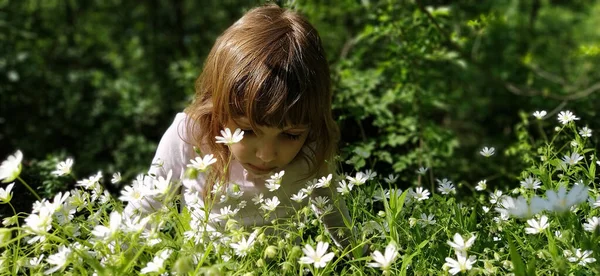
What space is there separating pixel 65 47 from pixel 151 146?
1.75 meters

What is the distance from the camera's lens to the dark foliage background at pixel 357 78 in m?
2.18

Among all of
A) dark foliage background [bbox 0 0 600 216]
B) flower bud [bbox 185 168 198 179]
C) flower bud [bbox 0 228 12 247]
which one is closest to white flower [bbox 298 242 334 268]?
flower bud [bbox 185 168 198 179]

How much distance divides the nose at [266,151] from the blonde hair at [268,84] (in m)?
0.07

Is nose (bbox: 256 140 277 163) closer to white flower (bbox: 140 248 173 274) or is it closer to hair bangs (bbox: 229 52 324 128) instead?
hair bangs (bbox: 229 52 324 128)

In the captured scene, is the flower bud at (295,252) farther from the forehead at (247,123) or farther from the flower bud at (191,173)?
the forehead at (247,123)

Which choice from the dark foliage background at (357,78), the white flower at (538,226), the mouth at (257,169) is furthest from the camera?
the dark foliage background at (357,78)

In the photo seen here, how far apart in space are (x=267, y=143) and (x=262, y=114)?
0.08m

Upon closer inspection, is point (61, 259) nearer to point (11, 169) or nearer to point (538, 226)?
point (11, 169)

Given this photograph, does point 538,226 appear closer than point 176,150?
Yes

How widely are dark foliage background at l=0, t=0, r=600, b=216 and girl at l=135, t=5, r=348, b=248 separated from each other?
0.20 metres

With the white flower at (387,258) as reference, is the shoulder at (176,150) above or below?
below

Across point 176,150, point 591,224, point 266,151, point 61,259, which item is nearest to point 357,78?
point 176,150

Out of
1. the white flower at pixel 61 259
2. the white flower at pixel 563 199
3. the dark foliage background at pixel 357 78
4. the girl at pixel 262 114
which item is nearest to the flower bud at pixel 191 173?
the girl at pixel 262 114

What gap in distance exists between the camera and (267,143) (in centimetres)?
131
